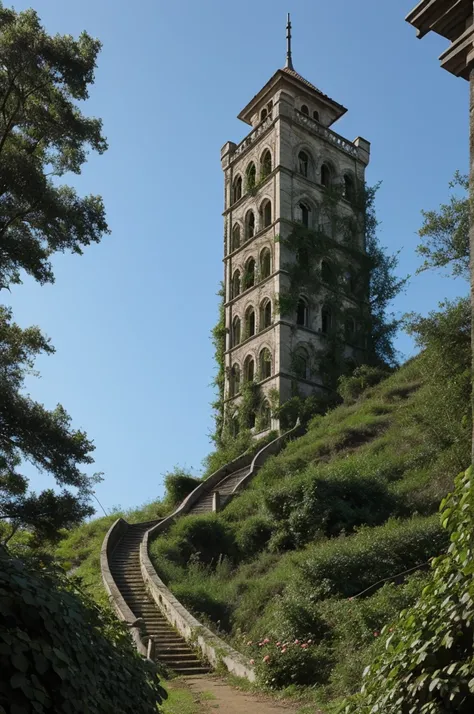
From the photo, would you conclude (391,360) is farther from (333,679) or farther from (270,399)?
(333,679)

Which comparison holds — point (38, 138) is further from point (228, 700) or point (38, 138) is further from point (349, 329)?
point (349, 329)

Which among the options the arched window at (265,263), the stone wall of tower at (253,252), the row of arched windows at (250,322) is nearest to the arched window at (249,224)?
the stone wall of tower at (253,252)

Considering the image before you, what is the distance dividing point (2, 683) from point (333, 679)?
333 inches

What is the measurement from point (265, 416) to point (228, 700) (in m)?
24.4

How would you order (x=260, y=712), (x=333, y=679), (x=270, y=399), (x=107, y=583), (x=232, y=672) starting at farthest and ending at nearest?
(x=270, y=399) → (x=107, y=583) → (x=232, y=672) → (x=333, y=679) → (x=260, y=712)

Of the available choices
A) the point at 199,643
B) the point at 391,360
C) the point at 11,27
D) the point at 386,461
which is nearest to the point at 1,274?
the point at 11,27

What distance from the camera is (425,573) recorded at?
13.6 meters

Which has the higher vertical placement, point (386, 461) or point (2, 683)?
point (386, 461)

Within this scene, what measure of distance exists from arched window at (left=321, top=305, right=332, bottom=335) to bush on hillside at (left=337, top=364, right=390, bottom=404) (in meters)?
3.79

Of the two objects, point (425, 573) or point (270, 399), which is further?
point (270, 399)

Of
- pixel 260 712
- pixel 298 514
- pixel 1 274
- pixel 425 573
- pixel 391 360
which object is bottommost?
pixel 260 712

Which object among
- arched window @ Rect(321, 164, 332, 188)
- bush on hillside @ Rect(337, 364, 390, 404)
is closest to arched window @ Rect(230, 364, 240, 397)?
bush on hillside @ Rect(337, 364, 390, 404)

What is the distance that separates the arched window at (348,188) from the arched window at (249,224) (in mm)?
5619

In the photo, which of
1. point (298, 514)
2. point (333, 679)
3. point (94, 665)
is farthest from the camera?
point (298, 514)
